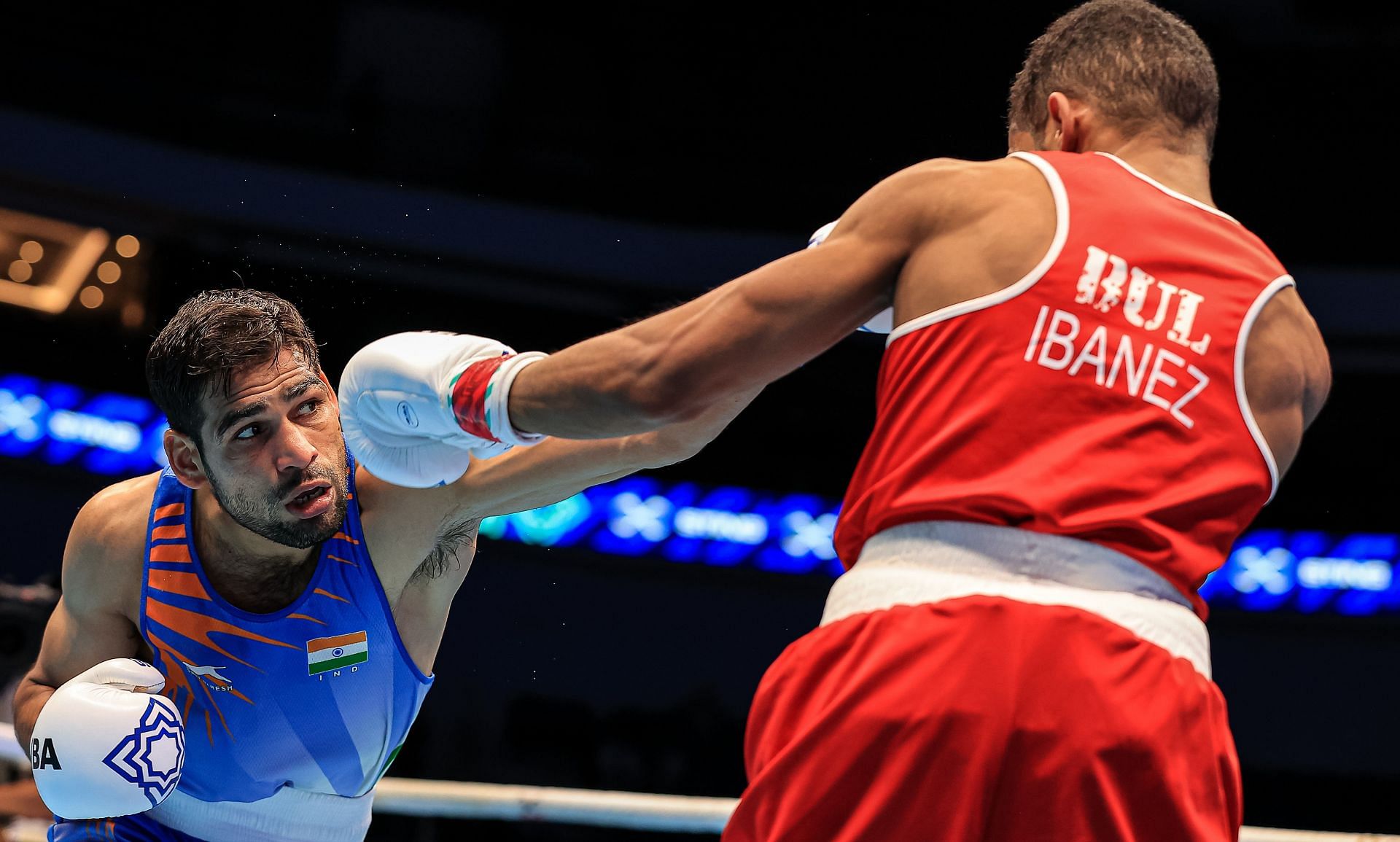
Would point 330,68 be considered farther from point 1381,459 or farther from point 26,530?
point 1381,459

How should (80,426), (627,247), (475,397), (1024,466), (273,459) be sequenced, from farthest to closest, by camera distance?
(627,247) → (80,426) → (273,459) → (475,397) → (1024,466)

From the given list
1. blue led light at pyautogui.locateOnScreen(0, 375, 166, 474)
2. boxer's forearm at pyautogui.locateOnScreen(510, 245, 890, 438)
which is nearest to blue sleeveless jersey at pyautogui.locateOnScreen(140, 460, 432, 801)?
boxer's forearm at pyautogui.locateOnScreen(510, 245, 890, 438)

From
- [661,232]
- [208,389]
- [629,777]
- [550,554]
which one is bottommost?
[629,777]

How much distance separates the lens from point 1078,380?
149 centimetres

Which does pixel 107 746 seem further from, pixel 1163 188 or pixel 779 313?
pixel 1163 188

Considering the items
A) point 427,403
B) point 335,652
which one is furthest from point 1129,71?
point 335,652

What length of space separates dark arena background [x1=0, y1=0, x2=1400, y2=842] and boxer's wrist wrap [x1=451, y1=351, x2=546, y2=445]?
6.09m

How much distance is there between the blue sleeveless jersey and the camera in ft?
7.97

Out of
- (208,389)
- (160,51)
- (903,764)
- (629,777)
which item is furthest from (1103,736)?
(160,51)

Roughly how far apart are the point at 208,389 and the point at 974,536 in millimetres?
1553

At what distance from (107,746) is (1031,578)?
5.34 feet

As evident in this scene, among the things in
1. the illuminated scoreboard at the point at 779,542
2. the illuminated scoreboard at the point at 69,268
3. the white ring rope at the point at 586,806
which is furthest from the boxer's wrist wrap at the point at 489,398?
the illuminated scoreboard at the point at 69,268

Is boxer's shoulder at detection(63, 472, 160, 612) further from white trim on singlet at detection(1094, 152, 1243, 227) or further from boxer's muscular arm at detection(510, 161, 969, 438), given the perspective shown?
white trim on singlet at detection(1094, 152, 1243, 227)

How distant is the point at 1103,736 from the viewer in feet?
4.50
